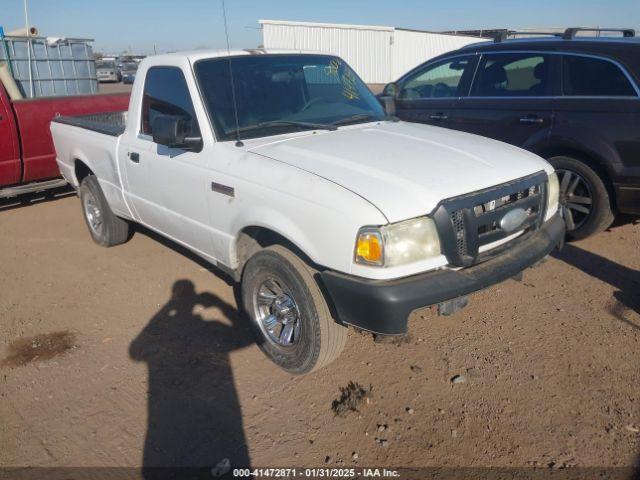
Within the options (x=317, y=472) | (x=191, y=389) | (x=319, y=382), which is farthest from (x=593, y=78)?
(x=191, y=389)

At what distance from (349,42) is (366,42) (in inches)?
39.7

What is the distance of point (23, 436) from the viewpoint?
286 cm

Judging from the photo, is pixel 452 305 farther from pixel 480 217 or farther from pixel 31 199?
pixel 31 199

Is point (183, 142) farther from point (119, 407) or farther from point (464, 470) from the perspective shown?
point (464, 470)

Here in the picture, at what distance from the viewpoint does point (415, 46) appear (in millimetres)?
28688

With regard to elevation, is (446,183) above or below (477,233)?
above

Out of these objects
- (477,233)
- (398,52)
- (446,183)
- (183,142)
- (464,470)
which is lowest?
(464,470)

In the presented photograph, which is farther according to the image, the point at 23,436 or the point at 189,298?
the point at 189,298

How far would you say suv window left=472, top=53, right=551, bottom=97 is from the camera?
5160mm

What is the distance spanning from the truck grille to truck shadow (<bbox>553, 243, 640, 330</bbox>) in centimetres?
139

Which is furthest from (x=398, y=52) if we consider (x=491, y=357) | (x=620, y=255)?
(x=491, y=357)

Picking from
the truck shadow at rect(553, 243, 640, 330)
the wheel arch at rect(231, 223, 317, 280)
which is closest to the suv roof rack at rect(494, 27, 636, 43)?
the truck shadow at rect(553, 243, 640, 330)

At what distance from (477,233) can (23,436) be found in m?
2.76

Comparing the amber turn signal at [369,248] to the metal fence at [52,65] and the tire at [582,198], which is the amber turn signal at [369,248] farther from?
the metal fence at [52,65]
